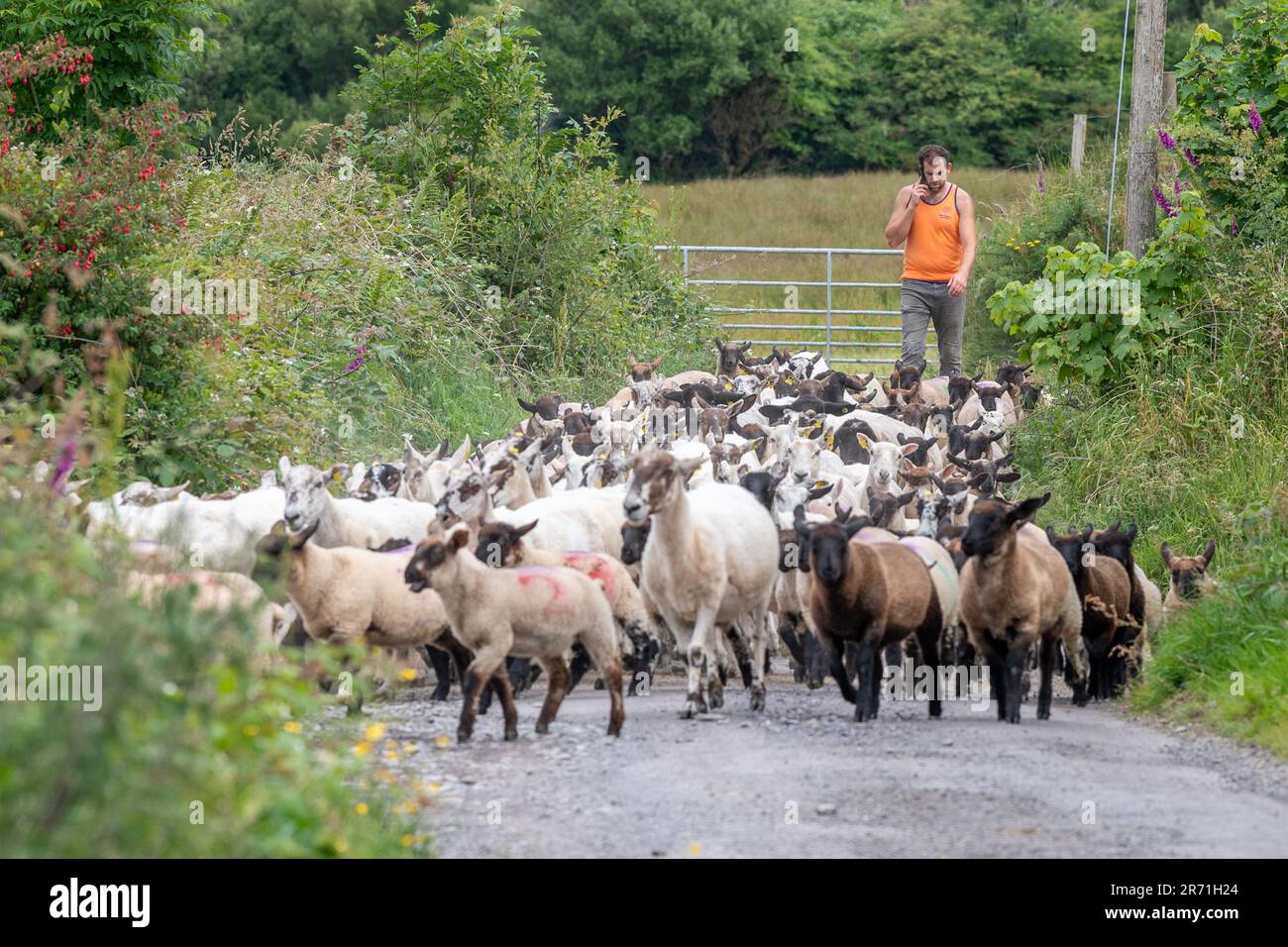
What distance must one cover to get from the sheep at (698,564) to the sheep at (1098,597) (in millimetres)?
1611

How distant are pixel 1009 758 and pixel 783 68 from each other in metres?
42.8

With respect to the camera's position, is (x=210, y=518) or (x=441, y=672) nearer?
(x=210, y=518)

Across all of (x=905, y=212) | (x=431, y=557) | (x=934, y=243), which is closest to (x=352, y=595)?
(x=431, y=557)

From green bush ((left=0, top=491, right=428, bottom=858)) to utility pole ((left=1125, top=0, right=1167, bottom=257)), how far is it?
10.8 m

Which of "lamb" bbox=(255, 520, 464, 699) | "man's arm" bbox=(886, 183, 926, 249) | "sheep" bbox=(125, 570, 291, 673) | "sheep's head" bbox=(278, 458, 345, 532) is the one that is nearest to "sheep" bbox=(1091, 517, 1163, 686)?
"lamb" bbox=(255, 520, 464, 699)

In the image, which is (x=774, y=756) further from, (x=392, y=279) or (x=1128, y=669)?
(x=392, y=279)

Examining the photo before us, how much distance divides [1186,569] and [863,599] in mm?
2615

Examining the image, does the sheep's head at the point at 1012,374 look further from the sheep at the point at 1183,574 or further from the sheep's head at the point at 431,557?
the sheep's head at the point at 431,557

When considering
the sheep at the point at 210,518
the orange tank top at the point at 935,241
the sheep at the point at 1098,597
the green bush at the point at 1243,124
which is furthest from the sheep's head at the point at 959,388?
the sheep at the point at 210,518

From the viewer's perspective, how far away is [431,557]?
8469 mm

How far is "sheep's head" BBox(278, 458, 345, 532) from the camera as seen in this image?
9953mm

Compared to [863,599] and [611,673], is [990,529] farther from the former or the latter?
[611,673]

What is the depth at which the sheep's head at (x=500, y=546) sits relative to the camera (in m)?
9.83
